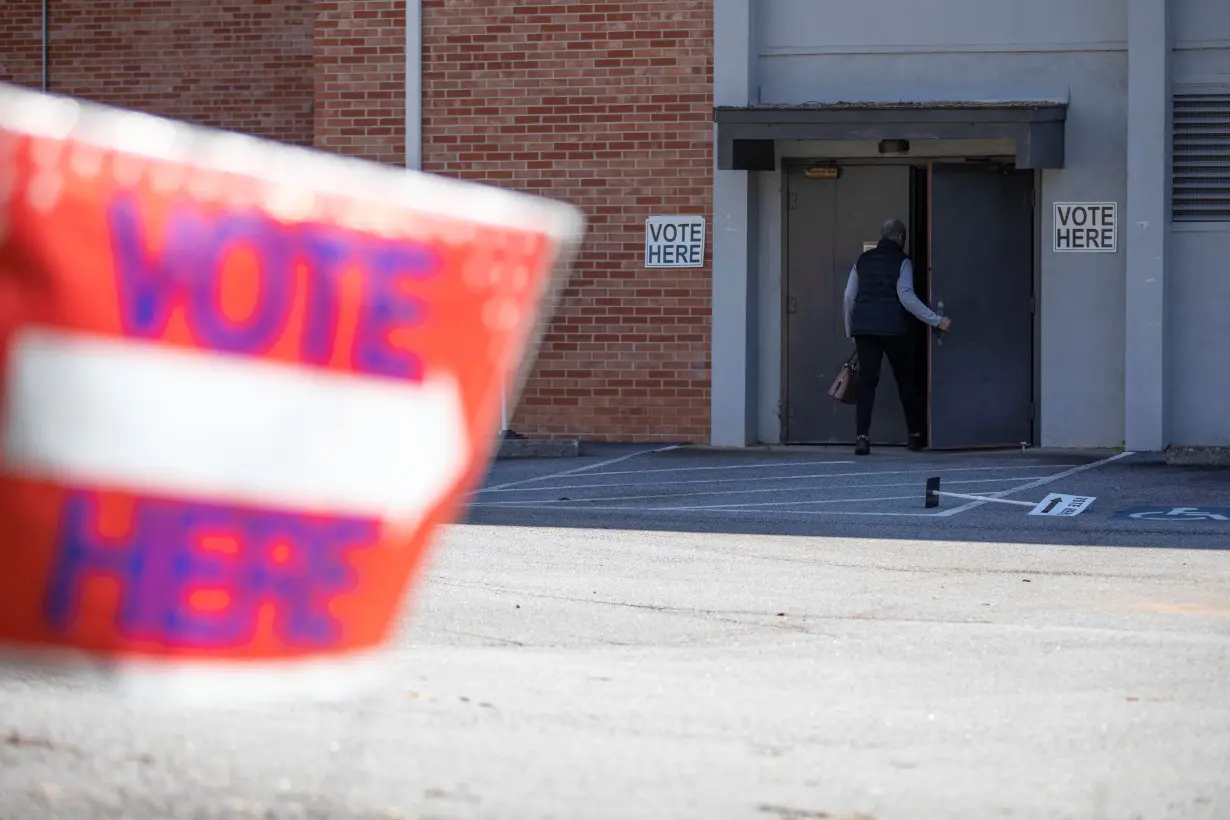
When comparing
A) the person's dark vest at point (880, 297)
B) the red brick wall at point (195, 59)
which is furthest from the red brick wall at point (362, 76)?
the person's dark vest at point (880, 297)

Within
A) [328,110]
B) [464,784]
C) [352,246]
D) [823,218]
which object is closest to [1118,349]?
[823,218]

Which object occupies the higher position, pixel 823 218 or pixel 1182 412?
pixel 823 218

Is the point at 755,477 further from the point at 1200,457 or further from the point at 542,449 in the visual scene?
Answer: the point at 1200,457

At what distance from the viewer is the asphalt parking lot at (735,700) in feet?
14.8

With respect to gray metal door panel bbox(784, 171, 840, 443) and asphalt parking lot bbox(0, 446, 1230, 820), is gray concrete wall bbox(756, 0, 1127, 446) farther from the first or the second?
asphalt parking lot bbox(0, 446, 1230, 820)

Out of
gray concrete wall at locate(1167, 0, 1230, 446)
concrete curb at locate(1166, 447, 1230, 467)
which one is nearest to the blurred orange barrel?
concrete curb at locate(1166, 447, 1230, 467)

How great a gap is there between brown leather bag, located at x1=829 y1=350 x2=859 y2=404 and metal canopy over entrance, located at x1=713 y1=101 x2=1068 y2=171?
1.96 metres

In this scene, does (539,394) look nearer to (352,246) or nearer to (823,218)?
(823,218)

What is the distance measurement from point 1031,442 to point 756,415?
2.52 metres

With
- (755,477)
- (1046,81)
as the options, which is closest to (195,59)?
(755,477)

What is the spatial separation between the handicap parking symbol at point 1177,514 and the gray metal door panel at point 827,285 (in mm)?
5386

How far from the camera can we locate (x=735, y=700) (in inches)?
233

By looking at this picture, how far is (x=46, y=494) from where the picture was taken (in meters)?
1.38

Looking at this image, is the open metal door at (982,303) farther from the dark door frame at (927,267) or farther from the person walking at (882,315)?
the person walking at (882,315)
